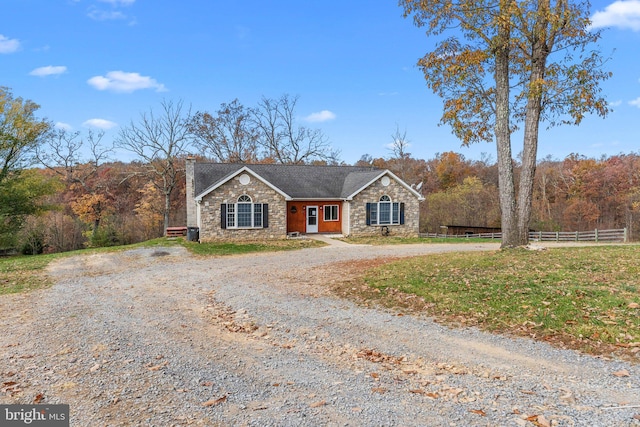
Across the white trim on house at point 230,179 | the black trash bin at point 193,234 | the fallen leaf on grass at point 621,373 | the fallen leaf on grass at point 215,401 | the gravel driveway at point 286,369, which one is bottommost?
the fallen leaf on grass at point 215,401

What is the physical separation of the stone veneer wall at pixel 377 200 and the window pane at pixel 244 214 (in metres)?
6.14

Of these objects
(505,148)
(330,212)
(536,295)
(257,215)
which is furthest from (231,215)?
(536,295)

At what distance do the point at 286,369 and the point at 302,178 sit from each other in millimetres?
21120

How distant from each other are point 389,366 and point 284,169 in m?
22.0

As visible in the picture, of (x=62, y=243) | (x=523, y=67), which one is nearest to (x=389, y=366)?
(x=523, y=67)

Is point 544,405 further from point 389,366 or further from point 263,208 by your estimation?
point 263,208

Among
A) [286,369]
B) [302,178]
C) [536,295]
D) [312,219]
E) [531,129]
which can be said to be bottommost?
[286,369]

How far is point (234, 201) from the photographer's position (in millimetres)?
21766

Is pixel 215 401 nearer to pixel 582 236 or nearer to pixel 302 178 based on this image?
pixel 302 178

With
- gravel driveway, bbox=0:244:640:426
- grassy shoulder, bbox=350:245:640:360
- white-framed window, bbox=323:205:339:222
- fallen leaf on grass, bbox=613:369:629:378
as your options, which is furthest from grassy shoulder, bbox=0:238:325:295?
fallen leaf on grass, bbox=613:369:629:378

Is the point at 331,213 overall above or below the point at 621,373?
above

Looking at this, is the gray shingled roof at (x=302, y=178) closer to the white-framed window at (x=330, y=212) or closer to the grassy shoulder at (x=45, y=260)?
the white-framed window at (x=330, y=212)

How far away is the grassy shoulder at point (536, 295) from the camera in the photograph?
596cm

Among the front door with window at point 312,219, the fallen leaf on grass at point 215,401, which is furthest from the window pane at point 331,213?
the fallen leaf on grass at point 215,401
